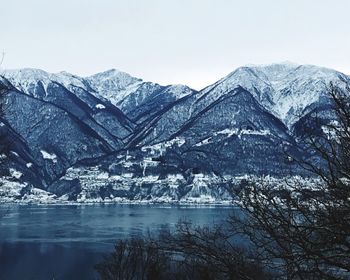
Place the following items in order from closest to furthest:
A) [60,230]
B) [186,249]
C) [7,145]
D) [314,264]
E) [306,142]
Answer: [314,264]
[186,249]
[306,142]
[7,145]
[60,230]

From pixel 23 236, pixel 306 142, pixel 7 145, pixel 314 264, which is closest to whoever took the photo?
pixel 314 264

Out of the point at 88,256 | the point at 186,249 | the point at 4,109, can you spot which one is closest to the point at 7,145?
the point at 4,109

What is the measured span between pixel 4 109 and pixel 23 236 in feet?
386

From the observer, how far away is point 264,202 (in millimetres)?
4832

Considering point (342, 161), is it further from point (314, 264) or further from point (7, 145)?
point (7, 145)

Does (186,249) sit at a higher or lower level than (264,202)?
lower

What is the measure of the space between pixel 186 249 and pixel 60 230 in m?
138

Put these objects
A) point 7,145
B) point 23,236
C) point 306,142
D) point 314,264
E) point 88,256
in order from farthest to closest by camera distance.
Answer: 1. point 23,236
2. point 88,256
3. point 7,145
4. point 306,142
5. point 314,264

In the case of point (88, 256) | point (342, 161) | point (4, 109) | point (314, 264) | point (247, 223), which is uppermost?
point (4, 109)

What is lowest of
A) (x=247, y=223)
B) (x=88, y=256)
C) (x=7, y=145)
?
(x=88, y=256)

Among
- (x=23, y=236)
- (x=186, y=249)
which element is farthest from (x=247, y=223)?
(x=23, y=236)

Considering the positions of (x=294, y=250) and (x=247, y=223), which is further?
(x=247, y=223)

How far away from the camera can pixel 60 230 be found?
138m

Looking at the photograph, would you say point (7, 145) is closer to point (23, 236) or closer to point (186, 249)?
point (186, 249)
